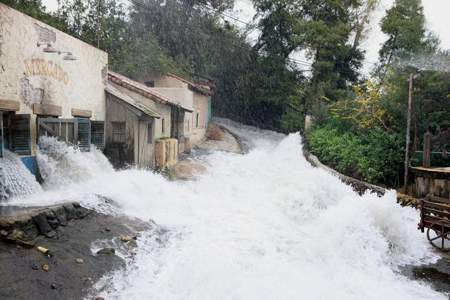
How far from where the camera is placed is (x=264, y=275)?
295 inches

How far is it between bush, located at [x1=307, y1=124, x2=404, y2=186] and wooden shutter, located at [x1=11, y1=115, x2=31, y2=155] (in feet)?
40.4

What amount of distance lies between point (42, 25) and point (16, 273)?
22.7ft

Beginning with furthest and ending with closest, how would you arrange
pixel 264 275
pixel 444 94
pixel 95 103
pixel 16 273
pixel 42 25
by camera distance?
pixel 444 94
pixel 95 103
pixel 42 25
pixel 264 275
pixel 16 273

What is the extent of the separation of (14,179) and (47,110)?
241 centimetres

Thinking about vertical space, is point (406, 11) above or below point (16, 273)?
above

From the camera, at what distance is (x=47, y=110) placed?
10320 mm

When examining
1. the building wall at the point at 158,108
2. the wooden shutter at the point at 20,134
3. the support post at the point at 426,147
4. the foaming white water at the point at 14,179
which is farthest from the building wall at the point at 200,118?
the foaming white water at the point at 14,179

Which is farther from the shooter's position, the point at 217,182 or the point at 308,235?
the point at 217,182

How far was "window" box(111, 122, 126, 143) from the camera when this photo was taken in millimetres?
13937

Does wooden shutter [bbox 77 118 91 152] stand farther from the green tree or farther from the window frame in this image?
the green tree

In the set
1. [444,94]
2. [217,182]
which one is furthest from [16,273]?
[444,94]

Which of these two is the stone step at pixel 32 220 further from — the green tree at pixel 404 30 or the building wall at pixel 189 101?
the green tree at pixel 404 30

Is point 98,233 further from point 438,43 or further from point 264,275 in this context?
point 438,43

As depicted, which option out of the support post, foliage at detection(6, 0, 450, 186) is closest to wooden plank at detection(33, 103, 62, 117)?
foliage at detection(6, 0, 450, 186)
